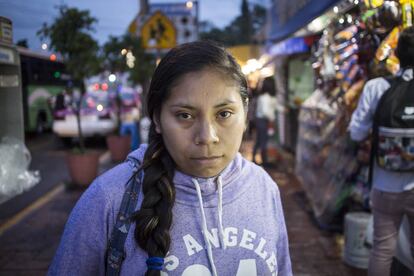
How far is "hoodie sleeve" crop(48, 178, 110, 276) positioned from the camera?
1.30 meters

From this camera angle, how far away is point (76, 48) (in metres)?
7.38

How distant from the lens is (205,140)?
4.21 ft

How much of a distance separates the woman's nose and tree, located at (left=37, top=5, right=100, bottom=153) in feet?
21.3

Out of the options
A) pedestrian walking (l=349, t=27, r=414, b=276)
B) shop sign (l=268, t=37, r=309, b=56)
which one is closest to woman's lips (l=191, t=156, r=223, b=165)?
pedestrian walking (l=349, t=27, r=414, b=276)

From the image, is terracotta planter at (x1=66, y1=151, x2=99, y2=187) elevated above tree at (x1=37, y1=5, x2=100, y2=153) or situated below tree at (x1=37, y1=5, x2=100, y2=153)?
below

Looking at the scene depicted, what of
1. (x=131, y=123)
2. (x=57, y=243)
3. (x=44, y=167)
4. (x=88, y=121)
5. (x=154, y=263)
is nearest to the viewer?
(x=154, y=263)

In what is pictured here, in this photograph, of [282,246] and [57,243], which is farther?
[57,243]

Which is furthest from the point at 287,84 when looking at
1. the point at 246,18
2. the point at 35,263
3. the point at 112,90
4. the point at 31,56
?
the point at 246,18

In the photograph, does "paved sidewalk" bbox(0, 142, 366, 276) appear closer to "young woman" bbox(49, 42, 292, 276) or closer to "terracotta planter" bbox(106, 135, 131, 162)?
"young woman" bbox(49, 42, 292, 276)

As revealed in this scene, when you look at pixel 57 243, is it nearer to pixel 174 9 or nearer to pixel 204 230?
pixel 204 230

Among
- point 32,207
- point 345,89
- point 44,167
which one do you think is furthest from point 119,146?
point 345,89

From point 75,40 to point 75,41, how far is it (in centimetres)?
2

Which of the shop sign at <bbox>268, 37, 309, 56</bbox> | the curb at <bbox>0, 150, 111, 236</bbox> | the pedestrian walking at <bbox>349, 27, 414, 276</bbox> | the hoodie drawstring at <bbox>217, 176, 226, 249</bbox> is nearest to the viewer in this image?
the hoodie drawstring at <bbox>217, 176, 226, 249</bbox>

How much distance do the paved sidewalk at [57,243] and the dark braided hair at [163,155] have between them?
3.05m
